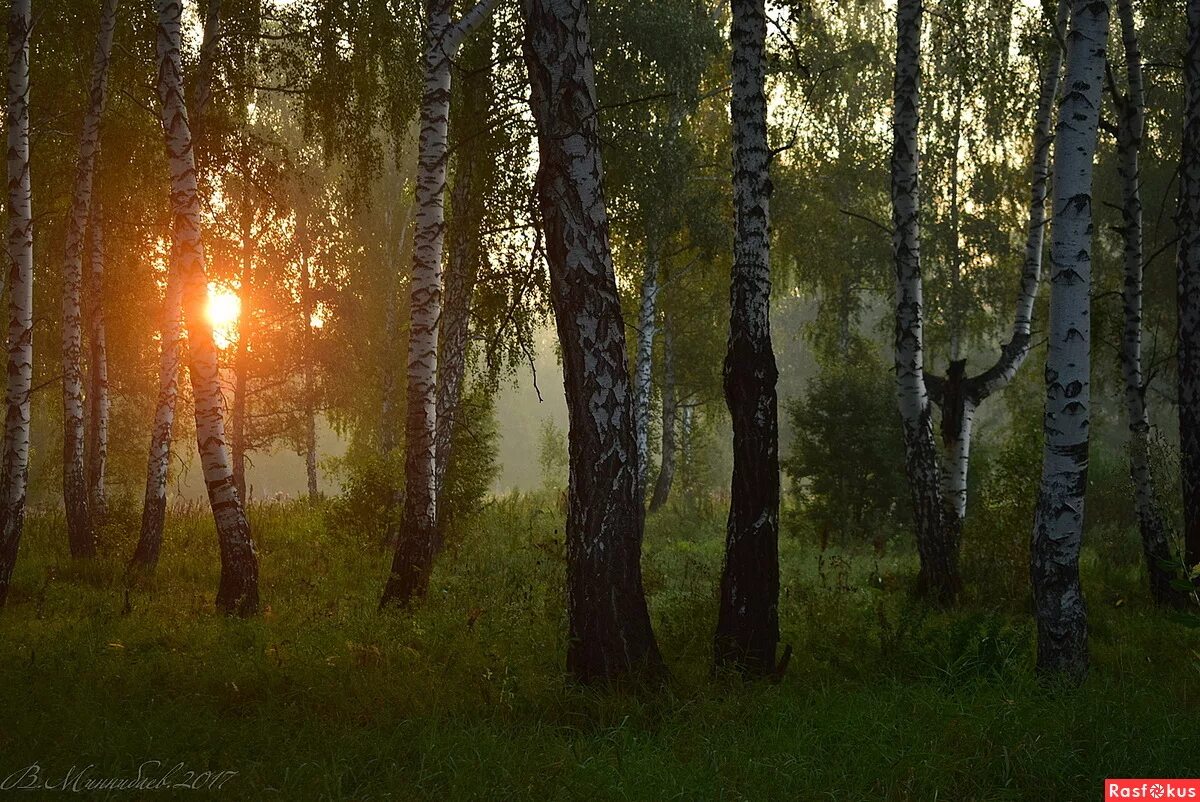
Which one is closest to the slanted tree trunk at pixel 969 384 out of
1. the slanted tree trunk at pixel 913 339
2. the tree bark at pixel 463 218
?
the slanted tree trunk at pixel 913 339

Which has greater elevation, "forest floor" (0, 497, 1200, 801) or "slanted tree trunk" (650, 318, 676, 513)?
"slanted tree trunk" (650, 318, 676, 513)

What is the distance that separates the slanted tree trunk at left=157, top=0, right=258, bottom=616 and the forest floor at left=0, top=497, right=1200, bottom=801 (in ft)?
1.25

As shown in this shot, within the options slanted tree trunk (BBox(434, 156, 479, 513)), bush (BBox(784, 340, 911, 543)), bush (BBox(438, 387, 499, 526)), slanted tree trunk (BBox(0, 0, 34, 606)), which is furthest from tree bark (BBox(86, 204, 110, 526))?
bush (BBox(784, 340, 911, 543))

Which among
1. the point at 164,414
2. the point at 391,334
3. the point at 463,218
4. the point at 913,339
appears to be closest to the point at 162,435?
the point at 164,414

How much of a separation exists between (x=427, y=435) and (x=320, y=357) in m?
12.4

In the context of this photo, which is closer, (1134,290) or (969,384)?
(1134,290)

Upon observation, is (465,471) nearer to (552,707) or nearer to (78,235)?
(78,235)

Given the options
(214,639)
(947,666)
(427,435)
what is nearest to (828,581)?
(947,666)

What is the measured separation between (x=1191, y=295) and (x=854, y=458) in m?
8.46

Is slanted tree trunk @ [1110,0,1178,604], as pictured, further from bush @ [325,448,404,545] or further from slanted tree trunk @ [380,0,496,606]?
bush @ [325,448,404,545]

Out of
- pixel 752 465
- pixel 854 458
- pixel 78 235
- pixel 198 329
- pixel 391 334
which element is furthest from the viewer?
pixel 391 334

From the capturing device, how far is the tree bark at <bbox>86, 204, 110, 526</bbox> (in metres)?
11.4

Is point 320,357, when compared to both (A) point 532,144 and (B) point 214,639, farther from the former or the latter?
(B) point 214,639

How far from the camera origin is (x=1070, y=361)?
5.46m
